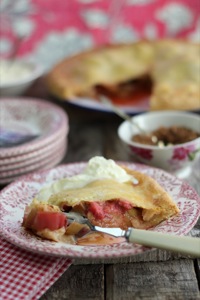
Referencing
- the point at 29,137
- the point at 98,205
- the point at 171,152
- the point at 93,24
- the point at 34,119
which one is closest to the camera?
the point at 98,205

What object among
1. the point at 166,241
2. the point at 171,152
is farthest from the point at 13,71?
the point at 166,241

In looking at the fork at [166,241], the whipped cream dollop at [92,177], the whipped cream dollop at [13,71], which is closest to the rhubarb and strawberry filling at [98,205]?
the whipped cream dollop at [92,177]

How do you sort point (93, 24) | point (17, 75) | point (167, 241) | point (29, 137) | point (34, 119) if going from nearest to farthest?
point (167, 241) → point (29, 137) → point (34, 119) → point (17, 75) → point (93, 24)

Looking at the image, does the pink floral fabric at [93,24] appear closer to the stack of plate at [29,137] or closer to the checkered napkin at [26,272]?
the stack of plate at [29,137]

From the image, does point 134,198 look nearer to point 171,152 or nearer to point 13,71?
point 171,152

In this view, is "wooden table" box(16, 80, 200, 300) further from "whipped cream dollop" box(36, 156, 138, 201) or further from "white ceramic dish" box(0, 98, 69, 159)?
"white ceramic dish" box(0, 98, 69, 159)

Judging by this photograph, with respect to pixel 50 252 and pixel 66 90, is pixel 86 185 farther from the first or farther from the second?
pixel 66 90
